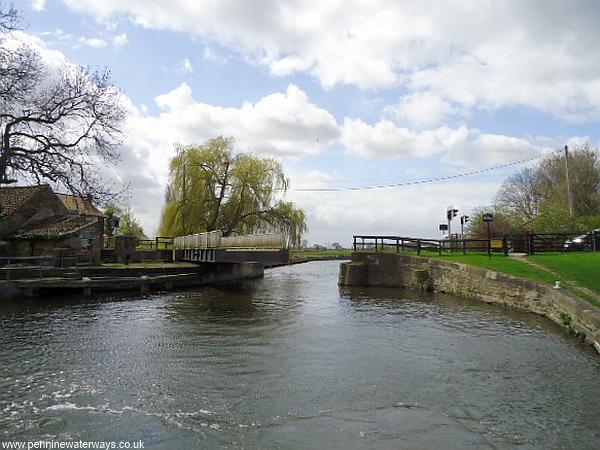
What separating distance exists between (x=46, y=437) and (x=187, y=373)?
10.3 feet

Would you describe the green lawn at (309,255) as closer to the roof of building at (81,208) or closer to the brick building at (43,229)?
the roof of building at (81,208)

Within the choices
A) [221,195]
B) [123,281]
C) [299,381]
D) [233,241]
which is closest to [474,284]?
[233,241]

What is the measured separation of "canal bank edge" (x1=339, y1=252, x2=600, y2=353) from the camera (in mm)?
12158

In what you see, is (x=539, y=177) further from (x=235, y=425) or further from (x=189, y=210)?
(x=235, y=425)

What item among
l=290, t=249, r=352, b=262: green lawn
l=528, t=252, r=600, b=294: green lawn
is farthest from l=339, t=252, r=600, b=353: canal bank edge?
l=290, t=249, r=352, b=262: green lawn

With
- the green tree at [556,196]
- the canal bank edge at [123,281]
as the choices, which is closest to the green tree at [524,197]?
the green tree at [556,196]

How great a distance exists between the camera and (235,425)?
6461 mm

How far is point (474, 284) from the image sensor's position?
20.0 meters

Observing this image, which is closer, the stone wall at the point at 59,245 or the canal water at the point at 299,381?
the canal water at the point at 299,381

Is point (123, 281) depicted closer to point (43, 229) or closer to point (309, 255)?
point (43, 229)

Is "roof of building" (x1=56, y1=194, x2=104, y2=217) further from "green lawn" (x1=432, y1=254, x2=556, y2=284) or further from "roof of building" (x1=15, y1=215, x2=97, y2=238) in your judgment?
"green lawn" (x1=432, y1=254, x2=556, y2=284)

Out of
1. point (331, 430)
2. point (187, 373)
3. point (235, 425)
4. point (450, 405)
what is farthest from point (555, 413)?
point (187, 373)

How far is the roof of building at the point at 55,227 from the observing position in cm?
2911

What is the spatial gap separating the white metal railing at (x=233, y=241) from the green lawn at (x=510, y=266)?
8.89m
